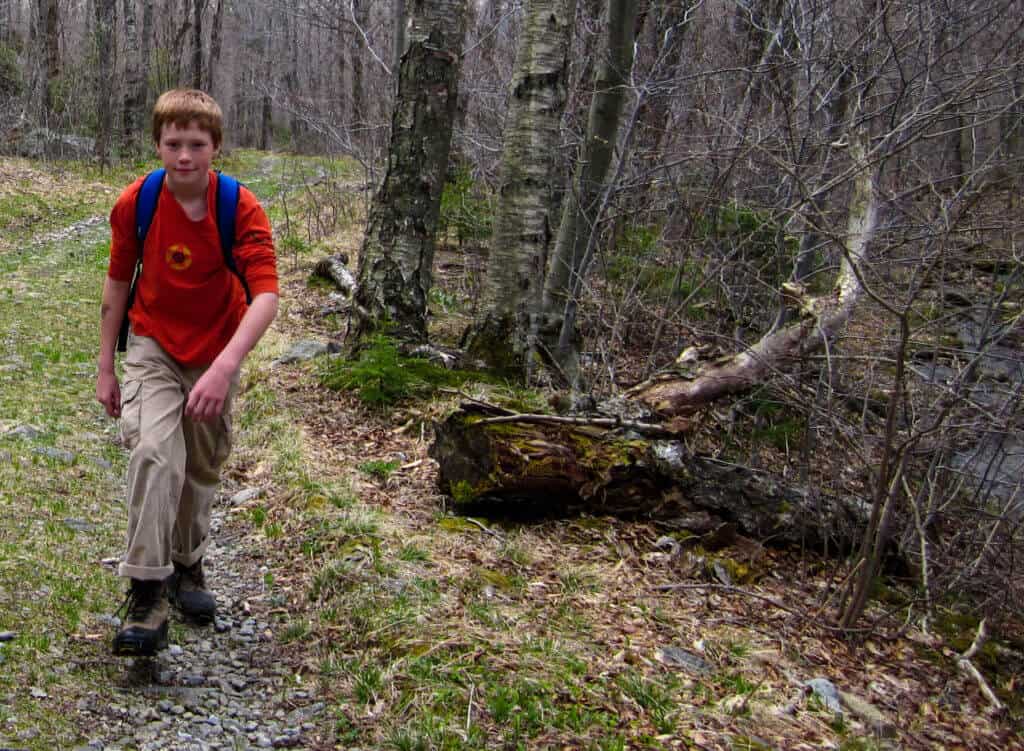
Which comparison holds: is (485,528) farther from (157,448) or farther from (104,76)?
(104,76)

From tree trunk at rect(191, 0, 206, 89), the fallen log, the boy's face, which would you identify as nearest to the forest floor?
the boy's face

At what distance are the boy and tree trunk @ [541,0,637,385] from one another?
3835 millimetres

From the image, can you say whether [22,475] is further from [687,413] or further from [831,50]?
[831,50]

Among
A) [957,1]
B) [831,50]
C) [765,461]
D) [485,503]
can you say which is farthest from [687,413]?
[957,1]

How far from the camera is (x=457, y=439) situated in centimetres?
516

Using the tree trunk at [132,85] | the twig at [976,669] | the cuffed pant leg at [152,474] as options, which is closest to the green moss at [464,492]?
the cuffed pant leg at [152,474]

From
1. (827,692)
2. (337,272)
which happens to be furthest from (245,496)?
(337,272)

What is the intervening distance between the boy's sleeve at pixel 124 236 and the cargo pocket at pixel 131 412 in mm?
430

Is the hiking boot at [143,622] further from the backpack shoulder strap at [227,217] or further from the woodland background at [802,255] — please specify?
the woodland background at [802,255]

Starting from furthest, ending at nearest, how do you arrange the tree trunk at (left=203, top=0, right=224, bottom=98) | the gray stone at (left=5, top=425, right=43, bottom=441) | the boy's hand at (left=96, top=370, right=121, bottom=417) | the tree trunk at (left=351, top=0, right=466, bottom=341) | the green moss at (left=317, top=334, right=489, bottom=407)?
the tree trunk at (left=203, top=0, right=224, bottom=98), the tree trunk at (left=351, top=0, right=466, bottom=341), the green moss at (left=317, top=334, right=489, bottom=407), the gray stone at (left=5, top=425, right=43, bottom=441), the boy's hand at (left=96, top=370, right=121, bottom=417)

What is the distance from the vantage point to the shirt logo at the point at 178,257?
3.33 m

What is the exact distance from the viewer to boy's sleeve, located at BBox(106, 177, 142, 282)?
10.9 ft

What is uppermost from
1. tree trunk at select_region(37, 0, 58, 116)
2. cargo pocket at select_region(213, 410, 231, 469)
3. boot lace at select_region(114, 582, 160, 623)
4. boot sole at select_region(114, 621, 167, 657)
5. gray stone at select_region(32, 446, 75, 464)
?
tree trunk at select_region(37, 0, 58, 116)

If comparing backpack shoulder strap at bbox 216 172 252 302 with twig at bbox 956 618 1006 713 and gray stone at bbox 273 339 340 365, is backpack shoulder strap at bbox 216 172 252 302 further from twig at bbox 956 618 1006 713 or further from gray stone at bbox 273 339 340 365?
gray stone at bbox 273 339 340 365
